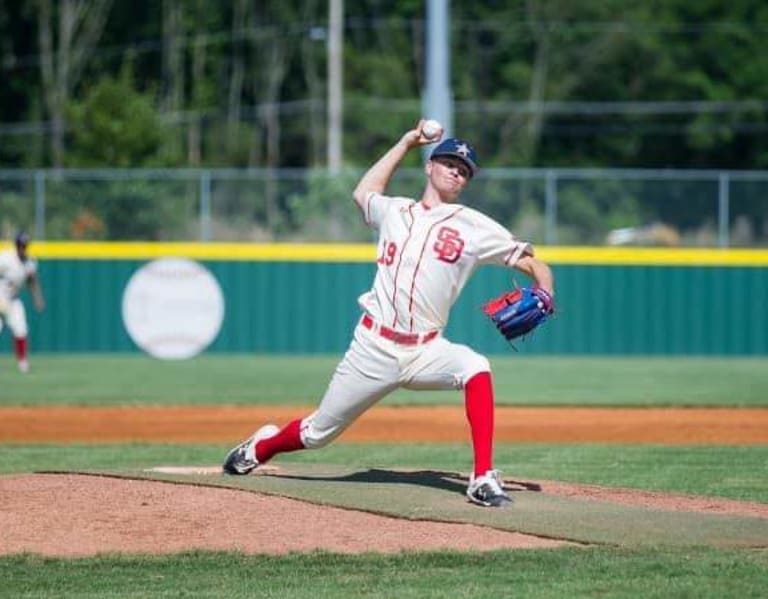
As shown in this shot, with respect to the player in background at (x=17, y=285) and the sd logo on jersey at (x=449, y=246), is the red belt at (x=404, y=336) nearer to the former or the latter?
the sd logo on jersey at (x=449, y=246)

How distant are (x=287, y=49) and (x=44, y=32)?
7.00 metres

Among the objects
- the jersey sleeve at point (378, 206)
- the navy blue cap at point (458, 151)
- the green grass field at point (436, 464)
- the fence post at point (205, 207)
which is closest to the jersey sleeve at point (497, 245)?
the navy blue cap at point (458, 151)

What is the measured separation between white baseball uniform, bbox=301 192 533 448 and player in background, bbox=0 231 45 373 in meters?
13.6

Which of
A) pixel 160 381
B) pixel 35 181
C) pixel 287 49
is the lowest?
pixel 160 381

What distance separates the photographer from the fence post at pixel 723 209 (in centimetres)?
2420

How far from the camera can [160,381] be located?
1991cm

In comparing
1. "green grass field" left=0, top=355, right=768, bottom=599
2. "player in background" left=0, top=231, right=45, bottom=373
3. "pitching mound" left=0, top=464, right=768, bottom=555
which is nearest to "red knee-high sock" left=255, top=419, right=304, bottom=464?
"pitching mound" left=0, top=464, right=768, bottom=555

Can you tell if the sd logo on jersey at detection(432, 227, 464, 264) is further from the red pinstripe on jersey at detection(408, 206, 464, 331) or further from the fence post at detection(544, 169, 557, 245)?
the fence post at detection(544, 169, 557, 245)

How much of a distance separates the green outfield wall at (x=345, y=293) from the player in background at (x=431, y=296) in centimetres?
1536

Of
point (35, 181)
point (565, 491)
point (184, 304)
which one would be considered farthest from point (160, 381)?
point (565, 491)

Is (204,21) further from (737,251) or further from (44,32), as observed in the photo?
(737,251)

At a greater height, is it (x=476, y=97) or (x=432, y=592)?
(x=476, y=97)

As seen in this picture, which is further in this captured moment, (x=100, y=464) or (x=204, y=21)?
(x=204, y=21)

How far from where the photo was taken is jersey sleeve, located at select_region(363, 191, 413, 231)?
8.43 meters
